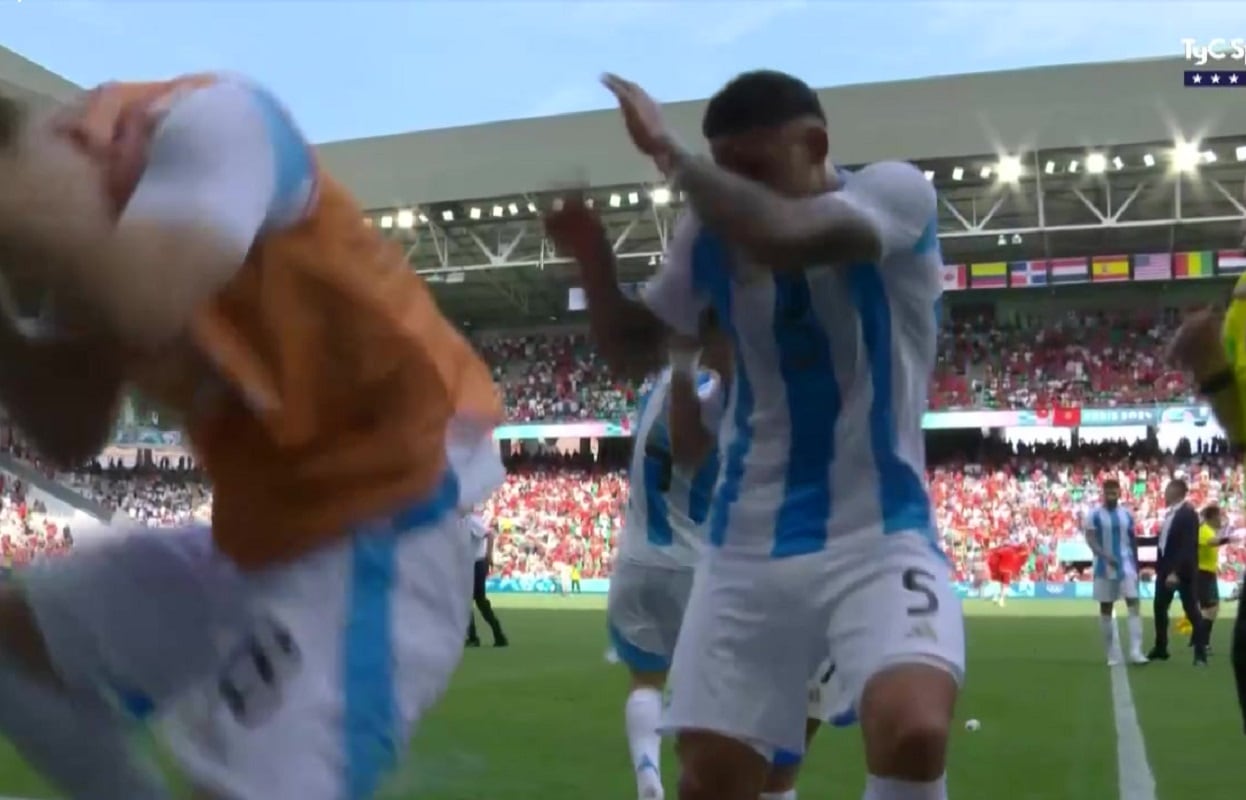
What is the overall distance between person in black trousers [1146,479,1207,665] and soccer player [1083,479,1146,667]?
0.74 feet

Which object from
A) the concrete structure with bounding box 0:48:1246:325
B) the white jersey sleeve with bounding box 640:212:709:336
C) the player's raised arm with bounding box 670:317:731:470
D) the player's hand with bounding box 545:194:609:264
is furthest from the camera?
the concrete structure with bounding box 0:48:1246:325

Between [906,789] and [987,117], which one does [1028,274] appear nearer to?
[987,117]

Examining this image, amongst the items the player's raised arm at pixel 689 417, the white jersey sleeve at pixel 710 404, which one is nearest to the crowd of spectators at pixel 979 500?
the white jersey sleeve at pixel 710 404

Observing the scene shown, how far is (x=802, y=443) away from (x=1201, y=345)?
3.79ft

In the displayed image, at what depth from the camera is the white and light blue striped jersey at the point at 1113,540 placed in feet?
49.8

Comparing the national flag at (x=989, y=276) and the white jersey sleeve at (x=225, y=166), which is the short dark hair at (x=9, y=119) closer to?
the white jersey sleeve at (x=225, y=166)

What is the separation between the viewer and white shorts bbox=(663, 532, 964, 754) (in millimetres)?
3135

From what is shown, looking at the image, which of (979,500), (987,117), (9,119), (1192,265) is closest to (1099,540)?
(9,119)

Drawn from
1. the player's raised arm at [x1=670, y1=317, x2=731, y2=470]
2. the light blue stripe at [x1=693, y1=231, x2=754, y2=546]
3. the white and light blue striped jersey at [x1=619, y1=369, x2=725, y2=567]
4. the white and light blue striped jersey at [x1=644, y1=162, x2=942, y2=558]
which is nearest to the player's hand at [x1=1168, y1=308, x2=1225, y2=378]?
the white and light blue striped jersey at [x1=644, y1=162, x2=942, y2=558]

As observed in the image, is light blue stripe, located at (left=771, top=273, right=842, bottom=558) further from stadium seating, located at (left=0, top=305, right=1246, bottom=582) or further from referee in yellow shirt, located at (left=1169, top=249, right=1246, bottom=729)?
stadium seating, located at (left=0, top=305, right=1246, bottom=582)

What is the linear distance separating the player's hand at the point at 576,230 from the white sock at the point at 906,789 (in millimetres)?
1356

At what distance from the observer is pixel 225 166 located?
1730 millimetres

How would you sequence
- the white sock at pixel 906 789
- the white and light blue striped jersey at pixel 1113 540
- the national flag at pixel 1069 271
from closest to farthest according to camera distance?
the white sock at pixel 906 789, the white and light blue striped jersey at pixel 1113 540, the national flag at pixel 1069 271

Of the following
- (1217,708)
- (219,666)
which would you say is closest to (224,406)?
(219,666)
